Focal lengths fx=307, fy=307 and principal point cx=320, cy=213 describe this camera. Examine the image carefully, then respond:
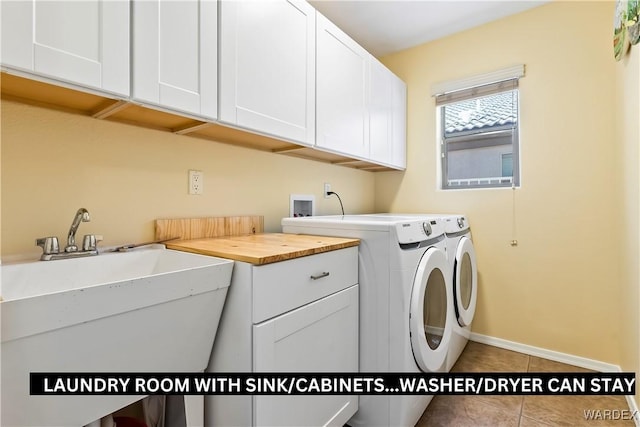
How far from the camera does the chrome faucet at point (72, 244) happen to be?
0.99m

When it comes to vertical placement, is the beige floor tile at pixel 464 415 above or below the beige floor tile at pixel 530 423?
below

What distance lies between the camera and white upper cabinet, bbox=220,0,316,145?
1.27 metres

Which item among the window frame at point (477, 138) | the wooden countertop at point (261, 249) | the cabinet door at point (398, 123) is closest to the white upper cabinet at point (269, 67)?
the wooden countertop at point (261, 249)

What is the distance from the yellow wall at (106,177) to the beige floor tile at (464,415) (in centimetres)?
141

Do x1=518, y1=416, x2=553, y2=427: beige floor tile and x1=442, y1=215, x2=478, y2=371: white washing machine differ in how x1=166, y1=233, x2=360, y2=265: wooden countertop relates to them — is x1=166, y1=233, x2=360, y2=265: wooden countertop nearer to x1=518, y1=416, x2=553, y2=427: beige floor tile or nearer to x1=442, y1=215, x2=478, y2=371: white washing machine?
x1=442, y1=215, x2=478, y2=371: white washing machine

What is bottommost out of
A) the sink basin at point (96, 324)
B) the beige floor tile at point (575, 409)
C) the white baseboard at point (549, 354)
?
the beige floor tile at point (575, 409)

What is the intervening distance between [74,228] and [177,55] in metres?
0.70

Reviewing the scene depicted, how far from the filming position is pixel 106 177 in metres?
1.20

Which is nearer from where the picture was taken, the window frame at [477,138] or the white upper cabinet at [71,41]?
the white upper cabinet at [71,41]

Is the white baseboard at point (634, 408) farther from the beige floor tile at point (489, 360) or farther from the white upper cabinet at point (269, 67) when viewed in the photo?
the white upper cabinet at point (269, 67)

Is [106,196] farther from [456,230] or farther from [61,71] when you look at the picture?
[456,230]

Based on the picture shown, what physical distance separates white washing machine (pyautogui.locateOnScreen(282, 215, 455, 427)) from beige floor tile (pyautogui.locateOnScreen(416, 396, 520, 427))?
0.36 ft

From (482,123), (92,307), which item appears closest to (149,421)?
(92,307)

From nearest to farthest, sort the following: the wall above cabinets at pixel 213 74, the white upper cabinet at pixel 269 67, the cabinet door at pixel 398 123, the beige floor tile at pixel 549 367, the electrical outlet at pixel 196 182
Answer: the wall above cabinets at pixel 213 74 → the white upper cabinet at pixel 269 67 → the electrical outlet at pixel 196 182 → the beige floor tile at pixel 549 367 → the cabinet door at pixel 398 123
